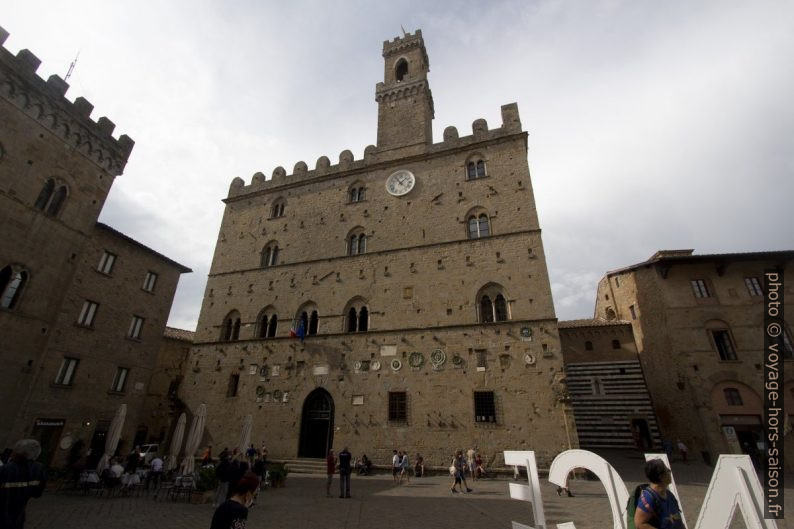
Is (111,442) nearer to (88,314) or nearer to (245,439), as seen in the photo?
(245,439)

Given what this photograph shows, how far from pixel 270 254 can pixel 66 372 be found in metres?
10.8

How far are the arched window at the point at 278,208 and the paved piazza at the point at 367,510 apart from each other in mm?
16420

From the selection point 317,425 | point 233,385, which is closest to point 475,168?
point 317,425

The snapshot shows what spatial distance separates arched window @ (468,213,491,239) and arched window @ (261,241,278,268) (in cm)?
1158

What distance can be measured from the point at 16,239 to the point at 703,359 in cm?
3017

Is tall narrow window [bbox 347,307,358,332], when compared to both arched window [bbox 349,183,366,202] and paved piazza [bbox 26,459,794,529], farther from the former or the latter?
paved piazza [bbox 26,459,794,529]

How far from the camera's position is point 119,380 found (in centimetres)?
1742

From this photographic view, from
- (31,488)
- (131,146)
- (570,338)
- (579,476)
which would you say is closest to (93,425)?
(131,146)

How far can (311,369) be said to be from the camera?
18.0 metres

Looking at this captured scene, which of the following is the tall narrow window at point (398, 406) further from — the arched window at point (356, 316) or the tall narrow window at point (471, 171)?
the tall narrow window at point (471, 171)

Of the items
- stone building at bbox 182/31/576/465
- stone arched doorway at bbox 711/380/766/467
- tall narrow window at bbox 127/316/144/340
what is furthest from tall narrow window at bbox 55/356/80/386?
stone arched doorway at bbox 711/380/766/467

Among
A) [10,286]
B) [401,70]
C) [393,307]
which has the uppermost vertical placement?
[401,70]

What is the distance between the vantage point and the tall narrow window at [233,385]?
18942 mm

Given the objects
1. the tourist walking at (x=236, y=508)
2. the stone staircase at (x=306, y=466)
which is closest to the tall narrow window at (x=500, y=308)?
the stone staircase at (x=306, y=466)
